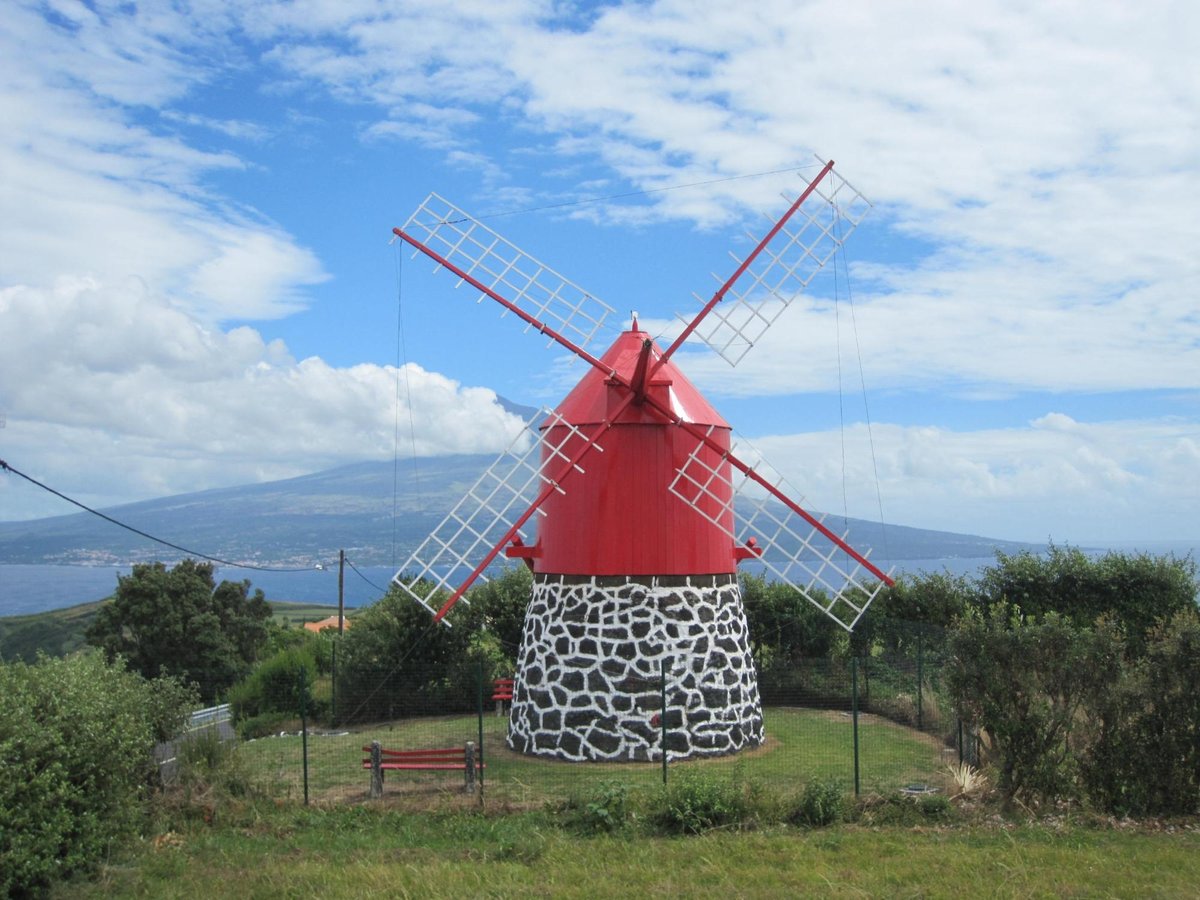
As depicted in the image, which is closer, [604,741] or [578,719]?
[604,741]

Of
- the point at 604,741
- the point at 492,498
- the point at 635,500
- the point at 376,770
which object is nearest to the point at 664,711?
the point at 604,741

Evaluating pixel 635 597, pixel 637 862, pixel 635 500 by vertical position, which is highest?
pixel 635 500

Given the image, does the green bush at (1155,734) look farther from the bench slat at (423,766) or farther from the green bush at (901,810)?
the bench slat at (423,766)

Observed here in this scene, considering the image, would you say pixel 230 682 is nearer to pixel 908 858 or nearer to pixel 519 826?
pixel 519 826

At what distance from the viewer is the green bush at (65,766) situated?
347 inches

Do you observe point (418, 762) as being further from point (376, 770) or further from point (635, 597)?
point (635, 597)

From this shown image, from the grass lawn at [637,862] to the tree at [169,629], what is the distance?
22.1m

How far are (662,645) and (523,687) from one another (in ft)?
7.37

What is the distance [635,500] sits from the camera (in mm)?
15086

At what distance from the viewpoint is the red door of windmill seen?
1498 cm

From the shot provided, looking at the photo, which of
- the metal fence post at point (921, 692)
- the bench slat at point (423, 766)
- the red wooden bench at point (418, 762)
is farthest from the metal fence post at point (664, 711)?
the metal fence post at point (921, 692)

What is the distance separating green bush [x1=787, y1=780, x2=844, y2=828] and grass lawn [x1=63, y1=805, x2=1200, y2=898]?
24 cm

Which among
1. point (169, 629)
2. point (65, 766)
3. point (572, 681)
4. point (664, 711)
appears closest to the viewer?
point (65, 766)

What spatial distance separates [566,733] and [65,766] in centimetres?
691
